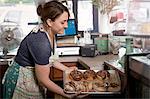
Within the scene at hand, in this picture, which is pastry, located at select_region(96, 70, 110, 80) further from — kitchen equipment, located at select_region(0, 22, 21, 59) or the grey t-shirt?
kitchen equipment, located at select_region(0, 22, 21, 59)

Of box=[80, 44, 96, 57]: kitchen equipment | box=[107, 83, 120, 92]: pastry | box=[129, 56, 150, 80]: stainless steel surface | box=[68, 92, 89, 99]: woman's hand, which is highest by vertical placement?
box=[129, 56, 150, 80]: stainless steel surface

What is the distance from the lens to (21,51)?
2107 millimetres

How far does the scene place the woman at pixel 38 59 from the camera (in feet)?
6.49

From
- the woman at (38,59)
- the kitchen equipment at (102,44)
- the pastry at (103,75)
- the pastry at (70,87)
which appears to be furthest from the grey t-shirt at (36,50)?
the kitchen equipment at (102,44)

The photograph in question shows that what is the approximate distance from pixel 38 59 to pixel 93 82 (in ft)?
1.30

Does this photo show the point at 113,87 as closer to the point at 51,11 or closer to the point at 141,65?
the point at 141,65

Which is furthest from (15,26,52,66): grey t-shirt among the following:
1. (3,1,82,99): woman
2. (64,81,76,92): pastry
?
(64,81,76,92): pastry

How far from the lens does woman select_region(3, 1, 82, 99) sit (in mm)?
1979

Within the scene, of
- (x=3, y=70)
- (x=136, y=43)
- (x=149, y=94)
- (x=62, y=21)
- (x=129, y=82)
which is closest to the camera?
(x=149, y=94)

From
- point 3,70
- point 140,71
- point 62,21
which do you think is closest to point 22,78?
point 62,21

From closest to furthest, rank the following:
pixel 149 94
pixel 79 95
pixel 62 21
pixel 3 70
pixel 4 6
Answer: pixel 149 94 < pixel 79 95 < pixel 62 21 < pixel 3 70 < pixel 4 6

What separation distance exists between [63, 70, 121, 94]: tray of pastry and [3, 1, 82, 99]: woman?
0.06 meters

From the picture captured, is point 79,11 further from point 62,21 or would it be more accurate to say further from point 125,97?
point 125,97

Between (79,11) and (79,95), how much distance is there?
2.28 meters
